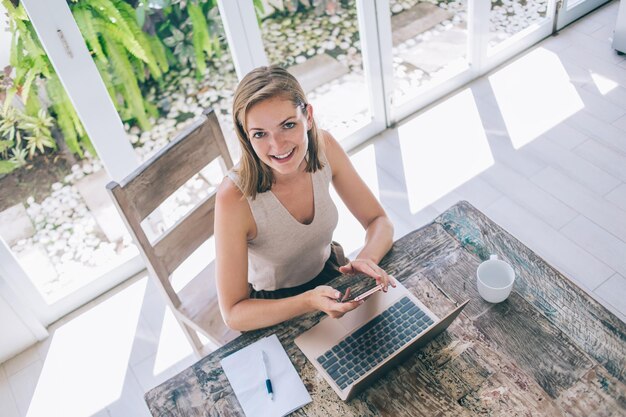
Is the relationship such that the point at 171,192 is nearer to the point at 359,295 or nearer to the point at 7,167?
the point at 359,295

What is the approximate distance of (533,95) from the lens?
329 cm

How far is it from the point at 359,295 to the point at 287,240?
0.30 meters

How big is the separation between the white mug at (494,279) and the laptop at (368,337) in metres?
0.14

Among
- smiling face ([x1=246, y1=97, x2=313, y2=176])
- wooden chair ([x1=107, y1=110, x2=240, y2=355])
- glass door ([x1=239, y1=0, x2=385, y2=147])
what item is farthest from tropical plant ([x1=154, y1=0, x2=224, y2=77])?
smiling face ([x1=246, y1=97, x2=313, y2=176])

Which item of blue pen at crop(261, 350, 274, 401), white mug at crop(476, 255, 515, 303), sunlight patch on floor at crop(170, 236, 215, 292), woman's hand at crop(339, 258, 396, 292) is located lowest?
sunlight patch on floor at crop(170, 236, 215, 292)

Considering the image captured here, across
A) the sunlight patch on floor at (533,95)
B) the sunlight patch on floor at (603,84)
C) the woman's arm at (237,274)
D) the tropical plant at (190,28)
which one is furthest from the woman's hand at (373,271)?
the sunlight patch on floor at (603,84)

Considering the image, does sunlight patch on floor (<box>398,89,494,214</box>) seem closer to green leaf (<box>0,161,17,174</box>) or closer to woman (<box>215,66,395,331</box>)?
woman (<box>215,66,395,331</box>)

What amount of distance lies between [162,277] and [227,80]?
1.62 metres

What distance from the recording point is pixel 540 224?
266 centimetres

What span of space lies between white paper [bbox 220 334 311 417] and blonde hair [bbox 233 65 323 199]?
0.41 meters

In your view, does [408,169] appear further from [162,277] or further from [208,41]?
[162,277]

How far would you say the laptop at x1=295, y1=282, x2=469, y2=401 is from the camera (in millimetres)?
1313

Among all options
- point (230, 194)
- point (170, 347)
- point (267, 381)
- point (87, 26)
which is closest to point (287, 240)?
point (230, 194)

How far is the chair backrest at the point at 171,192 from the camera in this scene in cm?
168
